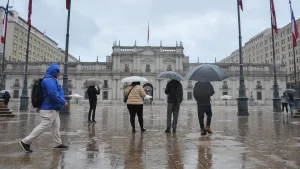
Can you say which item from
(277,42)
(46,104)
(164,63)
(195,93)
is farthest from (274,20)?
(277,42)

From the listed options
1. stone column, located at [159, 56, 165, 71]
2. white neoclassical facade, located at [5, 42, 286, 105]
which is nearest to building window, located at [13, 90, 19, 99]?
white neoclassical facade, located at [5, 42, 286, 105]

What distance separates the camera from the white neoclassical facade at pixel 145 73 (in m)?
55.8

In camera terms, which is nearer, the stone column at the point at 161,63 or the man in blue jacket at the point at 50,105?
the man in blue jacket at the point at 50,105

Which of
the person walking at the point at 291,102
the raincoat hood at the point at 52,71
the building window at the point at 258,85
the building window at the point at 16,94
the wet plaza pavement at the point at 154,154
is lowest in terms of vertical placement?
the wet plaza pavement at the point at 154,154

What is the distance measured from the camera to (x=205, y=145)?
533cm

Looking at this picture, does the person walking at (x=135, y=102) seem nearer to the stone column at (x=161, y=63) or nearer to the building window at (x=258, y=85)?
the stone column at (x=161, y=63)

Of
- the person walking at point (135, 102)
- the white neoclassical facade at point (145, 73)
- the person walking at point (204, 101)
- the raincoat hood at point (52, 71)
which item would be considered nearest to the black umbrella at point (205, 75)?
the person walking at point (204, 101)

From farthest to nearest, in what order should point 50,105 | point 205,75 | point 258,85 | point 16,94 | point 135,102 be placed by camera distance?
1. point 258,85
2. point 16,94
3. point 135,102
4. point 205,75
5. point 50,105

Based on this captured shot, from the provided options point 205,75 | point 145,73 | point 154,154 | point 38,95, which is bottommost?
point 154,154

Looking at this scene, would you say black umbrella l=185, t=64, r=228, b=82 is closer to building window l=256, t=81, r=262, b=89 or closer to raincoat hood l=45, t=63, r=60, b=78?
raincoat hood l=45, t=63, r=60, b=78

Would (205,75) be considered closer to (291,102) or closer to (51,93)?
(51,93)

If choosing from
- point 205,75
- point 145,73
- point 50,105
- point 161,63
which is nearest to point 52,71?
point 50,105

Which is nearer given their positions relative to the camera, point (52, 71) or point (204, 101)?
point (52, 71)

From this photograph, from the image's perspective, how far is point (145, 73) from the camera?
184 ft
